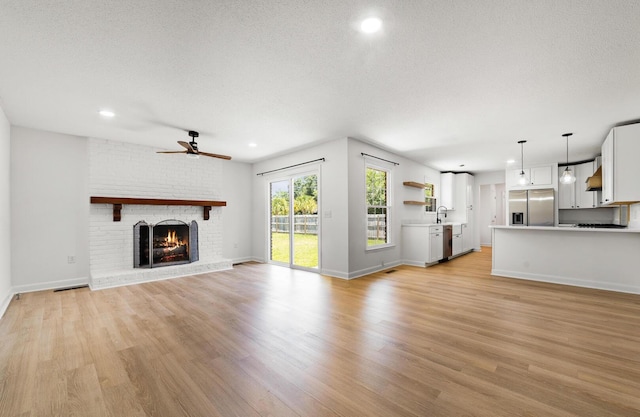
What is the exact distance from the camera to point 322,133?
15.3 ft

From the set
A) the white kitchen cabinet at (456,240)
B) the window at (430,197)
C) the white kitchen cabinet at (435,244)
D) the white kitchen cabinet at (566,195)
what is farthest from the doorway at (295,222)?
the white kitchen cabinet at (566,195)

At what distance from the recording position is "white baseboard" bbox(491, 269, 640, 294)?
161 inches

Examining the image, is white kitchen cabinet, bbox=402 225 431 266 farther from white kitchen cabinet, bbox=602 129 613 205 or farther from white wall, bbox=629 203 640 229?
white wall, bbox=629 203 640 229

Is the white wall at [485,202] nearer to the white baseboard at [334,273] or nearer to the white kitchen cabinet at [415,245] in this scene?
the white kitchen cabinet at [415,245]

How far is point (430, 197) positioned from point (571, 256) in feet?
12.3

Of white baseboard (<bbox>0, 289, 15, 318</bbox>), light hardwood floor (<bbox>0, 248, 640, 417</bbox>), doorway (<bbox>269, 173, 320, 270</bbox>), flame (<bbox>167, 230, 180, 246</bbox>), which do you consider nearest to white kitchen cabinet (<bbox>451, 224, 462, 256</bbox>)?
light hardwood floor (<bbox>0, 248, 640, 417</bbox>)

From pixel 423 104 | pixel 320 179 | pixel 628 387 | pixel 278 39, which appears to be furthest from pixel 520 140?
pixel 278 39

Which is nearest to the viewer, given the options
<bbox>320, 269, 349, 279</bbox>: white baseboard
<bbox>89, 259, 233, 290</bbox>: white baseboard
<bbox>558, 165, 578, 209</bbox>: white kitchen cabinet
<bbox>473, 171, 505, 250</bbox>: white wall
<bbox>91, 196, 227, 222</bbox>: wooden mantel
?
<bbox>89, 259, 233, 290</bbox>: white baseboard

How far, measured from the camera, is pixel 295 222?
6090 mm

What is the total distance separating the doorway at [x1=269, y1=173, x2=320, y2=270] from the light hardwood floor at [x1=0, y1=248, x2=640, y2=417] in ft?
6.11

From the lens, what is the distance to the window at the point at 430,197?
7771 millimetres

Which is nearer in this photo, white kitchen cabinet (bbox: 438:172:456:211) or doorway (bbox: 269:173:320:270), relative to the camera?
doorway (bbox: 269:173:320:270)

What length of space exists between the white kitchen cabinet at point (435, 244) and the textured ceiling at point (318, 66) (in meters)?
2.59

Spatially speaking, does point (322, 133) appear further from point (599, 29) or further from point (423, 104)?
point (599, 29)
